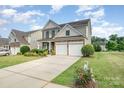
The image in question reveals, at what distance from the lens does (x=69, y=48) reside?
51.6 feet

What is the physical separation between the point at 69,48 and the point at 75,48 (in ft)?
2.44

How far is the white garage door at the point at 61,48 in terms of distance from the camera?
1619 cm

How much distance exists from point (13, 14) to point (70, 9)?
10.9 ft

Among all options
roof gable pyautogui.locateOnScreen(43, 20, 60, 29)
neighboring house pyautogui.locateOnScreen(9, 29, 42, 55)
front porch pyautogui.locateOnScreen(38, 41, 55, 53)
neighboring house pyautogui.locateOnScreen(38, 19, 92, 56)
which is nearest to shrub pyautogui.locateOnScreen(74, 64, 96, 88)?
neighboring house pyautogui.locateOnScreen(9, 29, 42, 55)

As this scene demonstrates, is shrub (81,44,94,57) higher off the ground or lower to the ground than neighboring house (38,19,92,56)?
lower

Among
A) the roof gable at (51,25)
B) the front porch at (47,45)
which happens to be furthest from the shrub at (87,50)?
the roof gable at (51,25)

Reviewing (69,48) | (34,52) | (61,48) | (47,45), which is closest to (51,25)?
(47,45)

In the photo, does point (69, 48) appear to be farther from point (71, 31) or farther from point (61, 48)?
point (71, 31)

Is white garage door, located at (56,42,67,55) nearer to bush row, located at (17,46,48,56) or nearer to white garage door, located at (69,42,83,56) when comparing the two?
white garage door, located at (69,42,83,56)

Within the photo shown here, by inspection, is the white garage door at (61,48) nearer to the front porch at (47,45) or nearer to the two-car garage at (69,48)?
the two-car garage at (69,48)

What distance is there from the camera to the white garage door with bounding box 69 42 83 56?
14.8 m
